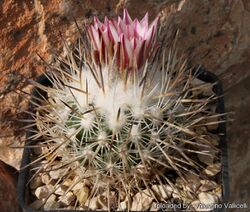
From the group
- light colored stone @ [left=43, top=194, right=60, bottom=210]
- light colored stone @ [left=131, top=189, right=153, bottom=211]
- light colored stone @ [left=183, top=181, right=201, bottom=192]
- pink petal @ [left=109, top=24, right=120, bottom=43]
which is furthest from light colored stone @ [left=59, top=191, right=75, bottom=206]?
pink petal @ [left=109, top=24, right=120, bottom=43]

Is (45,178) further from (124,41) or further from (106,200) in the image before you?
(124,41)

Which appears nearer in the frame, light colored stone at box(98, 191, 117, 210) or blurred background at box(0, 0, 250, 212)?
light colored stone at box(98, 191, 117, 210)

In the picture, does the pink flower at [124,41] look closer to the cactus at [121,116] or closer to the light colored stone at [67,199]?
the cactus at [121,116]

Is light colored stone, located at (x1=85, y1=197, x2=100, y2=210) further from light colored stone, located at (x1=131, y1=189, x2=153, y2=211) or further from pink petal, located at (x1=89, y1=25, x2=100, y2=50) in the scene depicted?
pink petal, located at (x1=89, y1=25, x2=100, y2=50)

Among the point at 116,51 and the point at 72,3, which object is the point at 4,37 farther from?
the point at 116,51

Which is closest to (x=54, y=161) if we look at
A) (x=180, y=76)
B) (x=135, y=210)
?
(x=135, y=210)

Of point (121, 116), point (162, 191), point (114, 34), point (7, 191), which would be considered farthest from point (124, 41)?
point (7, 191)
